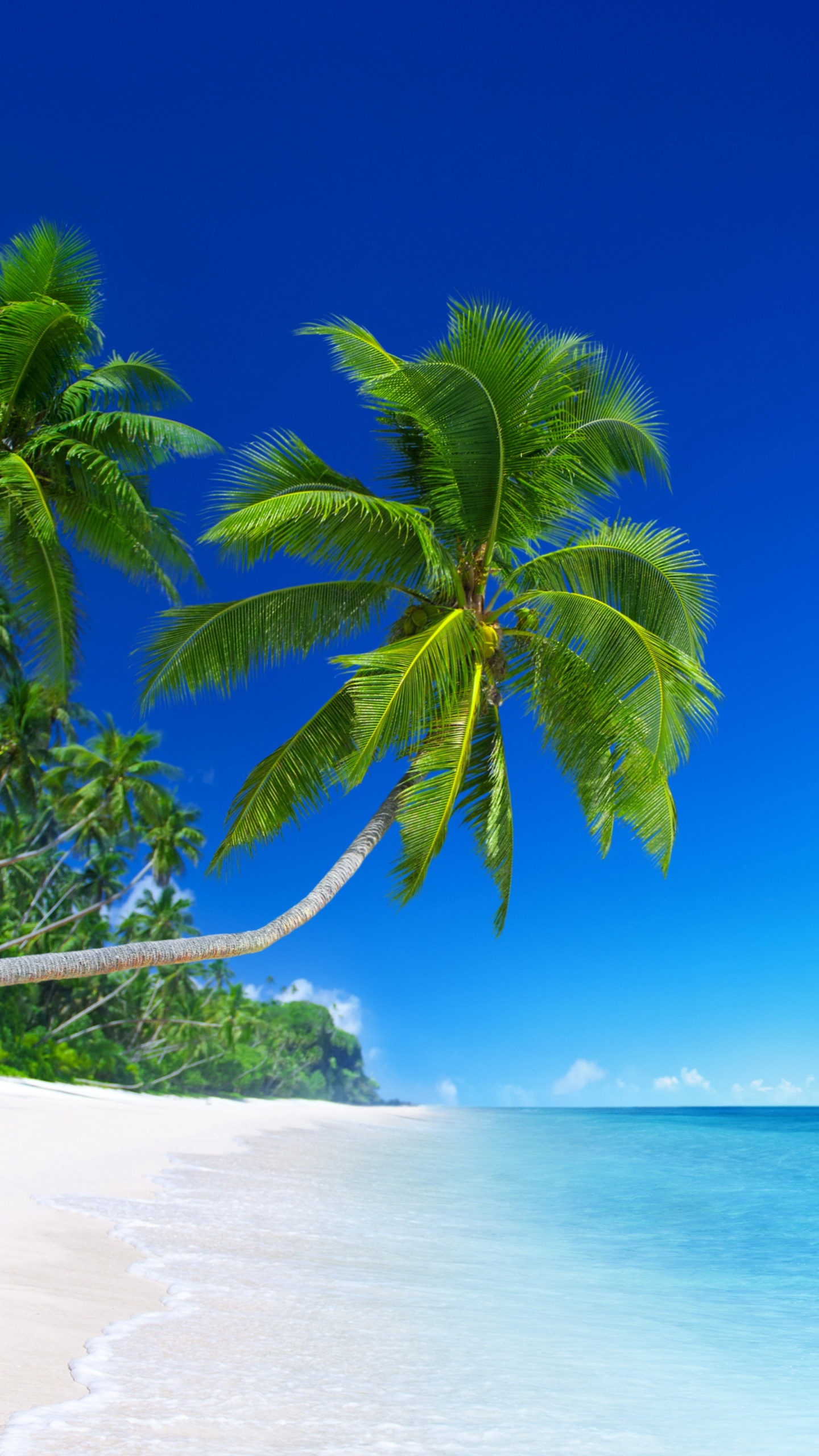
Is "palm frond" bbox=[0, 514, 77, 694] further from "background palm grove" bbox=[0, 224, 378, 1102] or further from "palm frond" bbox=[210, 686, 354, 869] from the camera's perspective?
"palm frond" bbox=[210, 686, 354, 869]

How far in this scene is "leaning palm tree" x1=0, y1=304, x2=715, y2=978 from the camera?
724cm

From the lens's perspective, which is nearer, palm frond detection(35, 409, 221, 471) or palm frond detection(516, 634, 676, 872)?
palm frond detection(516, 634, 676, 872)

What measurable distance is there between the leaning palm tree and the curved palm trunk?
0.22 ft

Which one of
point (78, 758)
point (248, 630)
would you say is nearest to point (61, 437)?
point (248, 630)

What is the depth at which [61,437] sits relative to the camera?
1027 cm

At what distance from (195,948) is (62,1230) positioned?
262 centimetres

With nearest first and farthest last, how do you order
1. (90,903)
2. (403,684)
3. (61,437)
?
(403,684), (61,437), (90,903)

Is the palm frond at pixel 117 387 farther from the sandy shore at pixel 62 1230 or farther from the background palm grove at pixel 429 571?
the sandy shore at pixel 62 1230

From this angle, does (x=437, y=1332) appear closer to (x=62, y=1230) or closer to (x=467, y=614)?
(x=62, y=1230)

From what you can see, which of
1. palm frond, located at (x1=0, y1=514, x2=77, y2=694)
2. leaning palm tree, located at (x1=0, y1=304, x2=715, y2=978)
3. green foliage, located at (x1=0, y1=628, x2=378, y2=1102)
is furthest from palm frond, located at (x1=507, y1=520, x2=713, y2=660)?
green foliage, located at (x1=0, y1=628, x2=378, y2=1102)

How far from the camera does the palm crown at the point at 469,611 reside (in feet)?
23.8

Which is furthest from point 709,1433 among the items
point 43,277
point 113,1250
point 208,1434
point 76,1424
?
point 43,277

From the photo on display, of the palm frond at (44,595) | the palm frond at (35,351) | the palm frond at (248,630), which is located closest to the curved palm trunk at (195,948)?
the palm frond at (248,630)

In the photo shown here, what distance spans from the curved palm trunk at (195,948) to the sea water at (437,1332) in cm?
147
